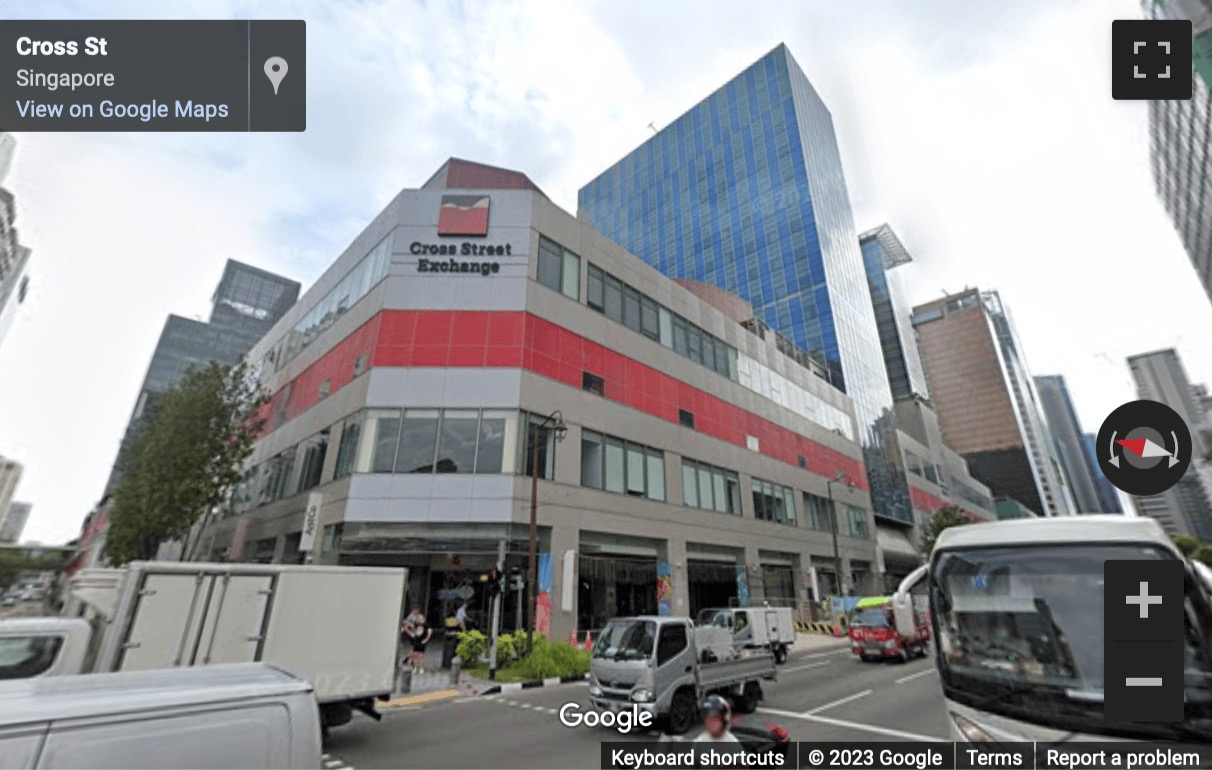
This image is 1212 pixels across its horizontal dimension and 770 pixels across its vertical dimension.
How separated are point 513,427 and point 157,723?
19396mm

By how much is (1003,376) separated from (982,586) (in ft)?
543

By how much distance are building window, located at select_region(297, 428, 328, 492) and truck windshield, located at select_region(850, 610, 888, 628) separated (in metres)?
23.1

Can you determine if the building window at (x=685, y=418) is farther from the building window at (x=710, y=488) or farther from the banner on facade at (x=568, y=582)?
the banner on facade at (x=568, y=582)

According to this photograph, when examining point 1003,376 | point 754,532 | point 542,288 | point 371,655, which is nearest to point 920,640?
point 754,532

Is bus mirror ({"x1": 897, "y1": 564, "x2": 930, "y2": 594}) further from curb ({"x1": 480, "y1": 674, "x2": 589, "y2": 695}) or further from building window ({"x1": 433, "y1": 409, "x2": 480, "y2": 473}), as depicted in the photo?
building window ({"x1": 433, "y1": 409, "x2": 480, "y2": 473})

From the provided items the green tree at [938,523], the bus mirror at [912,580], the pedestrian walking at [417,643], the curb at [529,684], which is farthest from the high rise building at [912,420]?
the bus mirror at [912,580]

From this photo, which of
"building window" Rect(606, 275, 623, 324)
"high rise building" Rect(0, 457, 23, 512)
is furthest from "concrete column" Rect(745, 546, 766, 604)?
"high rise building" Rect(0, 457, 23, 512)

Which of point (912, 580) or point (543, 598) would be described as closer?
point (912, 580)

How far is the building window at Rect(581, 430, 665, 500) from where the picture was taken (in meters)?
24.2

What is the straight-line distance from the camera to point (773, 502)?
35.0 meters

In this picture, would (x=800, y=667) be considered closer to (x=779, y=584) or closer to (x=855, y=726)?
(x=855, y=726)

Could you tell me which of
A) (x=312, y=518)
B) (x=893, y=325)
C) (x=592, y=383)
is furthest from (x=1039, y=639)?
(x=893, y=325)

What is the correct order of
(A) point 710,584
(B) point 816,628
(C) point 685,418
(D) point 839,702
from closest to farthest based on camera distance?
(D) point 839,702, (A) point 710,584, (C) point 685,418, (B) point 816,628

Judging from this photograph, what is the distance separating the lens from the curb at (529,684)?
13.8 meters
